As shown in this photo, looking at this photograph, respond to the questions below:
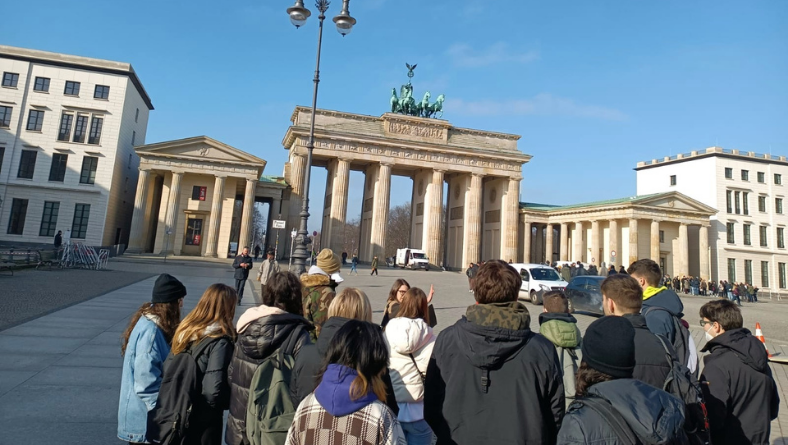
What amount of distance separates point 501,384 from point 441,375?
368 mm

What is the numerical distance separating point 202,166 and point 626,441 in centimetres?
4169

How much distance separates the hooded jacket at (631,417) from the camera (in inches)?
61.8

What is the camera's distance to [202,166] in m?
38.7

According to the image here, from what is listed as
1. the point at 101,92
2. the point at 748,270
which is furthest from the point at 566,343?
the point at 748,270

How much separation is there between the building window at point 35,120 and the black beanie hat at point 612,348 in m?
46.9

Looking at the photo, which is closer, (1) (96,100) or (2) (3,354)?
(2) (3,354)

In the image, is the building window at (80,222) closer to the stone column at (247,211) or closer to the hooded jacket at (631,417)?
the stone column at (247,211)

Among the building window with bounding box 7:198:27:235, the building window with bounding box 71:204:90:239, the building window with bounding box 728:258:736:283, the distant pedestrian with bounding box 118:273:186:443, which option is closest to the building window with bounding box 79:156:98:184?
the building window with bounding box 71:204:90:239

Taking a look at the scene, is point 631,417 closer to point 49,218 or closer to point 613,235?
point 49,218

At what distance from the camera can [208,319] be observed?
118 inches

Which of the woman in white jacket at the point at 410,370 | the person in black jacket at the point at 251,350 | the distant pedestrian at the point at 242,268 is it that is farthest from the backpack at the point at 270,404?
the distant pedestrian at the point at 242,268

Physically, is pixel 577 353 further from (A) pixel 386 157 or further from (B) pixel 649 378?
(A) pixel 386 157

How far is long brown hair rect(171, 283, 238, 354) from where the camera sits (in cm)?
290

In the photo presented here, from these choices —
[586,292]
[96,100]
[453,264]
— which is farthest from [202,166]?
[586,292]
